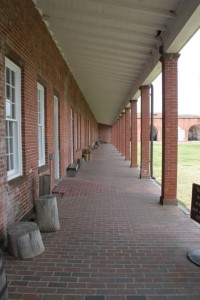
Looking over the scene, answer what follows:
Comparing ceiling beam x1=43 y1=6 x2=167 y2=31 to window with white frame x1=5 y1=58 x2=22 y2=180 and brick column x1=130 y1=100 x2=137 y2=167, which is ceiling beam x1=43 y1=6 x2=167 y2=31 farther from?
brick column x1=130 y1=100 x2=137 y2=167

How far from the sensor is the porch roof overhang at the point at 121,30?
230 inches

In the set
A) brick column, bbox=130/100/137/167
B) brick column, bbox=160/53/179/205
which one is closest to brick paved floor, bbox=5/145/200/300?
brick column, bbox=160/53/179/205

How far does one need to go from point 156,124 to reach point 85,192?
50.2 meters

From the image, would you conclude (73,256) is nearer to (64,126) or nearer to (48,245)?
(48,245)

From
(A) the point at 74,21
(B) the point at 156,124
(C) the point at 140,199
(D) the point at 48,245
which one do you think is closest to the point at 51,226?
(D) the point at 48,245

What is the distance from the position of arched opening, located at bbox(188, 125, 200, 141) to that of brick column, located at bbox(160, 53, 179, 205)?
195ft

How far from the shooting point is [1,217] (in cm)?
471

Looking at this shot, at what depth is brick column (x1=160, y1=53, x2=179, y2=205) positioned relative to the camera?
7496mm

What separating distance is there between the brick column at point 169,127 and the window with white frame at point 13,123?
10.6ft

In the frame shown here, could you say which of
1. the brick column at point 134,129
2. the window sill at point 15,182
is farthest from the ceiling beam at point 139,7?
the brick column at point 134,129

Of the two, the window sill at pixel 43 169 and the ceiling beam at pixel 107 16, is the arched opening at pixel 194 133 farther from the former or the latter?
the ceiling beam at pixel 107 16

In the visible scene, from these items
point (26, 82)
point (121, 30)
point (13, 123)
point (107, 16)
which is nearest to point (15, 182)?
point (13, 123)

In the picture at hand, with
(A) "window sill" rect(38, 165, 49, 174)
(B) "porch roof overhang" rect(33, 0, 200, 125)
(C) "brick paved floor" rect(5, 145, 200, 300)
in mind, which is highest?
(B) "porch roof overhang" rect(33, 0, 200, 125)

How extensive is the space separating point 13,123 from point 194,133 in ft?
207
